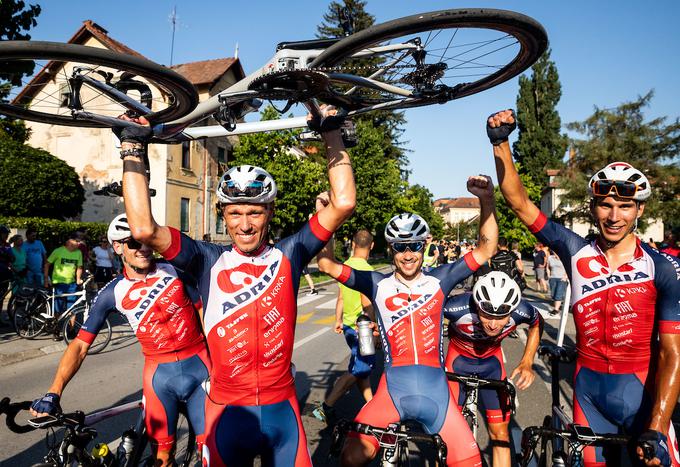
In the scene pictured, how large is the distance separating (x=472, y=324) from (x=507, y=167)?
1603 millimetres

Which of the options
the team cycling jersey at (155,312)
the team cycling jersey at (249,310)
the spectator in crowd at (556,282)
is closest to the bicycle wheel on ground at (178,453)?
the team cycling jersey at (155,312)

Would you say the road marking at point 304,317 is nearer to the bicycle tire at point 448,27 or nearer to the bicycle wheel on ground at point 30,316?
the bicycle wheel on ground at point 30,316

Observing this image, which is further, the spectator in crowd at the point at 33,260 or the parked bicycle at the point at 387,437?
the spectator in crowd at the point at 33,260

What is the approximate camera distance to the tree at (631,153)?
30297 millimetres

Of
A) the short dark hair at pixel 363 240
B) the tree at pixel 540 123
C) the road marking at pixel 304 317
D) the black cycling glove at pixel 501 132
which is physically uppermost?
the tree at pixel 540 123

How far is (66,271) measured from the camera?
1030 cm

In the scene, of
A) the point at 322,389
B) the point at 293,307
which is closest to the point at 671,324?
the point at 293,307

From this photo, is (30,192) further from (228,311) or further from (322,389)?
(228,311)

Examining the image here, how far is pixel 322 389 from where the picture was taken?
22.2ft

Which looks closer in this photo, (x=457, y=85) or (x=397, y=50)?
(x=397, y=50)

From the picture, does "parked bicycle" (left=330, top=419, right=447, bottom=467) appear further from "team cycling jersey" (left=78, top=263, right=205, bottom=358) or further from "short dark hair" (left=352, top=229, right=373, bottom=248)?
"short dark hair" (left=352, top=229, right=373, bottom=248)

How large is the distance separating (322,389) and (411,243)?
12.4 feet

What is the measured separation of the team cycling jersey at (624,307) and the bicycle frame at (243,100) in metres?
1.78

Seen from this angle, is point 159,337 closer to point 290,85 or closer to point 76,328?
point 290,85
